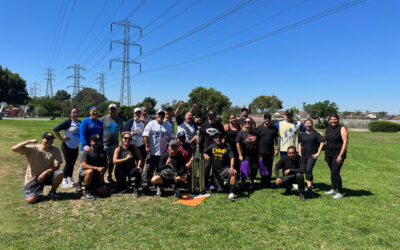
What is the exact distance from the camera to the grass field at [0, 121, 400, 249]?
387 centimetres

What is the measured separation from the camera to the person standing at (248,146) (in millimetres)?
6473

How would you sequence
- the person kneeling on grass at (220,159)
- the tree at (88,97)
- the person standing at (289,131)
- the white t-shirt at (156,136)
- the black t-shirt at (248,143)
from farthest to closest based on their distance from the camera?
the tree at (88,97) < the person standing at (289,131) < the black t-shirt at (248,143) < the white t-shirt at (156,136) < the person kneeling on grass at (220,159)

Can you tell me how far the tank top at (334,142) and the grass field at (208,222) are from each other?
107 centimetres

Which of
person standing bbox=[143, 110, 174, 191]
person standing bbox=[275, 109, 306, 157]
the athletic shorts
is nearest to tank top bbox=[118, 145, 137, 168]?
person standing bbox=[143, 110, 174, 191]

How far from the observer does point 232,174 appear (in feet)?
19.6

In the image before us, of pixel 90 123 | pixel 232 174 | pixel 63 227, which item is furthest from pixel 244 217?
pixel 90 123

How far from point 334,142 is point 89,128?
5983 millimetres

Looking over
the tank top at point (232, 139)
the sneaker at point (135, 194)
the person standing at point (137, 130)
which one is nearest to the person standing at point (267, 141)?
the tank top at point (232, 139)

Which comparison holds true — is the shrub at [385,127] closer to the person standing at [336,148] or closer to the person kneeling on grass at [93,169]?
the person standing at [336,148]

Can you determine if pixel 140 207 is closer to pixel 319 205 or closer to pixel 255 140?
pixel 255 140

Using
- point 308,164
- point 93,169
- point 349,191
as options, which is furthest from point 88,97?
point 349,191

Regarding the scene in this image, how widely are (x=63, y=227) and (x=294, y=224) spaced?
4.05m

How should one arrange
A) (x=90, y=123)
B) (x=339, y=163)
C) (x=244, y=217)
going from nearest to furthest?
1. (x=244, y=217)
2. (x=339, y=163)
3. (x=90, y=123)

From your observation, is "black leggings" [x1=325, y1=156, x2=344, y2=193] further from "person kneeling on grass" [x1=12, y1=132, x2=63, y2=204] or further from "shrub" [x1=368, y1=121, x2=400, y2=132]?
"shrub" [x1=368, y1=121, x2=400, y2=132]
